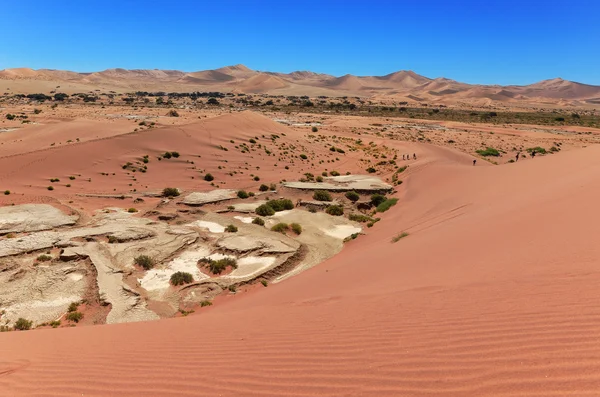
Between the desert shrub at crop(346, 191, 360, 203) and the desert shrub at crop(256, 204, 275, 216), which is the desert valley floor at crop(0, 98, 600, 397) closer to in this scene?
the desert shrub at crop(256, 204, 275, 216)

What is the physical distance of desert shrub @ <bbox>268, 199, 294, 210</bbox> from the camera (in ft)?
66.4

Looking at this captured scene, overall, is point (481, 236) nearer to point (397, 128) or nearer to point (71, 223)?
point (71, 223)

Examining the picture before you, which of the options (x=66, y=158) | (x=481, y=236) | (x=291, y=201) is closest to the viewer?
(x=481, y=236)

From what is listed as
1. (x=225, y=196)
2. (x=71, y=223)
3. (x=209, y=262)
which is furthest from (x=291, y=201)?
(x=71, y=223)

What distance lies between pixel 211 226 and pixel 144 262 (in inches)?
167

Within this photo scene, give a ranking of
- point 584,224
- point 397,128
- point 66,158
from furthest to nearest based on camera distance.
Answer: point 397,128
point 66,158
point 584,224

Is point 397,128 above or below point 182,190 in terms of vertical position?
above

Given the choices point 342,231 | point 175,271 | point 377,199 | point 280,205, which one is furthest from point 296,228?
point 377,199

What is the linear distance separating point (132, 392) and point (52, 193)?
70.6 feet

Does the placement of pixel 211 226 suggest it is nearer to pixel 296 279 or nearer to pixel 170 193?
pixel 296 279

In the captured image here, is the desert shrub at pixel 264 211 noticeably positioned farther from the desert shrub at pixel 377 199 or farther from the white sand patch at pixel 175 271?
the desert shrub at pixel 377 199

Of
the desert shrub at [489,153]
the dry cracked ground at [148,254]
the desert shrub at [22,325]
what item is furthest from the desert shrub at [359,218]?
the desert shrub at [489,153]

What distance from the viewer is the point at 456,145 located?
4675 centimetres

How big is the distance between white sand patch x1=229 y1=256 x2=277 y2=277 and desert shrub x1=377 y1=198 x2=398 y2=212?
934cm
